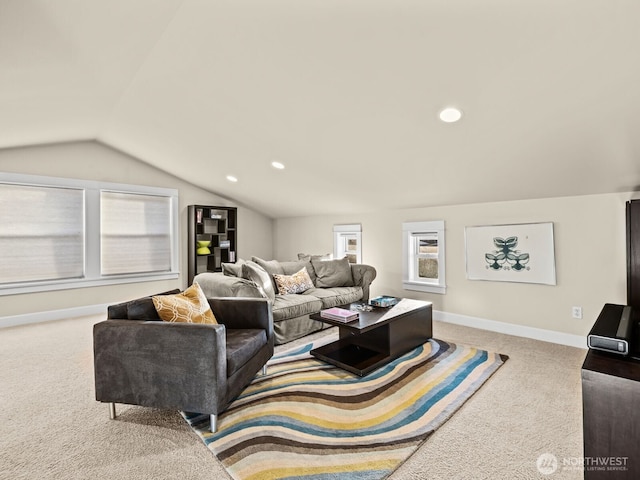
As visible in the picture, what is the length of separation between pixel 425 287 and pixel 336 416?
2780 mm

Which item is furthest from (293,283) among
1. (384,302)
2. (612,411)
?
(612,411)

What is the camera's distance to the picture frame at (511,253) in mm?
3463

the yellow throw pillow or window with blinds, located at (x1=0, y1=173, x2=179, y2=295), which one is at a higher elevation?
A: window with blinds, located at (x1=0, y1=173, x2=179, y2=295)

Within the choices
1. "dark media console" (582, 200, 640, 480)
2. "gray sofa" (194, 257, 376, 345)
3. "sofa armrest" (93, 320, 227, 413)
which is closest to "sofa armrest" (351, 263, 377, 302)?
"gray sofa" (194, 257, 376, 345)

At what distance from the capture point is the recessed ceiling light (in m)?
2.54

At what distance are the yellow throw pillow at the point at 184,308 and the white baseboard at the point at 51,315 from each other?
3179 mm

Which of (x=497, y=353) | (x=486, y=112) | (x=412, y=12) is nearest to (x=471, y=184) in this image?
(x=486, y=112)

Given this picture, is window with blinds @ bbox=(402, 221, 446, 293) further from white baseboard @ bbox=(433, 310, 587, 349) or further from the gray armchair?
the gray armchair

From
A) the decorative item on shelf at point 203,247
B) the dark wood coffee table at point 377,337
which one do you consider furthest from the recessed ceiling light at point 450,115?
the decorative item on shelf at point 203,247

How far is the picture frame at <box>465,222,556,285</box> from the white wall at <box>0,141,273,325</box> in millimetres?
3808

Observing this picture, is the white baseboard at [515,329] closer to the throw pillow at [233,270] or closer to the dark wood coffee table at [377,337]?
the dark wood coffee table at [377,337]

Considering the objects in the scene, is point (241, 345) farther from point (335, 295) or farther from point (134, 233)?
point (134, 233)

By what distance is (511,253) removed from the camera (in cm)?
369

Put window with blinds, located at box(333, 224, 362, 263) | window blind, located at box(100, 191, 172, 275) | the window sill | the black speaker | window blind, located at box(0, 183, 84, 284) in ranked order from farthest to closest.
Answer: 1. window with blinds, located at box(333, 224, 362, 263)
2. window blind, located at box(100, 191, 172, 275)
3. the window sill
4. window blind, located at box(0, 183, 84, 284)
5. the black speaker
